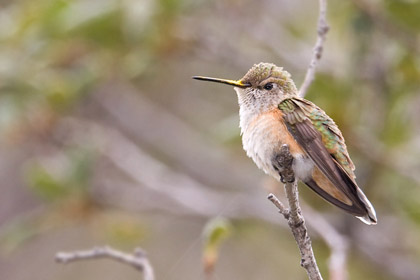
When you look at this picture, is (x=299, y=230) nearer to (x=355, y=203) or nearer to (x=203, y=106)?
(x=355, y=203)

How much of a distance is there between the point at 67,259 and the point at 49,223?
7.96 feet

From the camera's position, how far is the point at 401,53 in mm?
4820

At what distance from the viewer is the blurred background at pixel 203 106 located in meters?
4.88

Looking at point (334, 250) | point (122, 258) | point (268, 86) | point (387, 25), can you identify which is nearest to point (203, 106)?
point (387, 25)

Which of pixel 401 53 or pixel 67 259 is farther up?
pixel 401 53

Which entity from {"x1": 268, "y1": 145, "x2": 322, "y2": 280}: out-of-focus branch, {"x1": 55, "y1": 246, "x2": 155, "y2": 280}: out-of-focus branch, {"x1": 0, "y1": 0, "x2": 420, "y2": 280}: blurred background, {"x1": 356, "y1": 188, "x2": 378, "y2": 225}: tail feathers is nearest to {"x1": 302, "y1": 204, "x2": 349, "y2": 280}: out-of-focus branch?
{"x1": 0, "y1": 0, "x2": 420, "y2": 280}: blurred background

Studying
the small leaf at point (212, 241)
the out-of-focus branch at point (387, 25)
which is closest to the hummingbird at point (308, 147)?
the small leaf at point (212, 241)

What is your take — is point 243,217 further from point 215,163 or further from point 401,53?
point 401,53

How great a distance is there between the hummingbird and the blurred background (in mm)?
894

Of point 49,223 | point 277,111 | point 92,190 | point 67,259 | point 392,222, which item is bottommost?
point 67,259

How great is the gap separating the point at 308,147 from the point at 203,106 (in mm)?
4751

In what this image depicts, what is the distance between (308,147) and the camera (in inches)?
116

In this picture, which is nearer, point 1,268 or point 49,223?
point 49,223

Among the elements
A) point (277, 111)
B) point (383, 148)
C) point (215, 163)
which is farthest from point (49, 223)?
point (277, 111)
